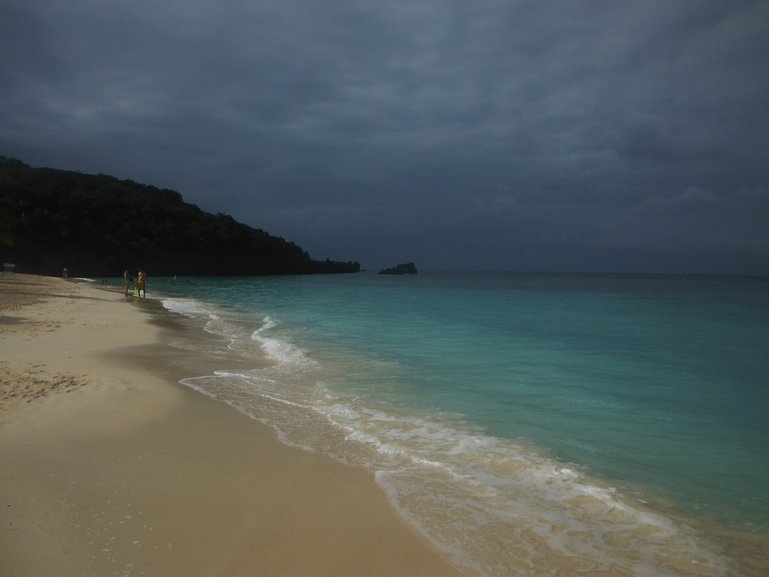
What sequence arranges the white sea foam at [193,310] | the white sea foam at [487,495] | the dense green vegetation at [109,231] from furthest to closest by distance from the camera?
1. the dense green vegetation at [109,231]
2. the white sea foam at [193,310]
3. the white sea foam at [487,495]

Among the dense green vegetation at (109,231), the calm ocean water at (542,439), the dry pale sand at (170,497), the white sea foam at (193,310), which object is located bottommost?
the white sea foam at (193,310)

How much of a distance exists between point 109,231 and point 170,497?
340ft

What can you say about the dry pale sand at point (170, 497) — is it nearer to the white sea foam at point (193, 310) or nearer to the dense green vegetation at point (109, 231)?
the white sea foam at point (193, 310)

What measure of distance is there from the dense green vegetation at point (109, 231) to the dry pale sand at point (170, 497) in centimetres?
6795

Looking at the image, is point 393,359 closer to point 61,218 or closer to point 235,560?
point 235,560

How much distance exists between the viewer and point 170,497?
394 centimetres

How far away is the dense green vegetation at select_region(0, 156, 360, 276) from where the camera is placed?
7956 cm

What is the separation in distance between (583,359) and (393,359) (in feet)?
19.4

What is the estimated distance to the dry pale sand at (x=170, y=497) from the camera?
3.12 metres

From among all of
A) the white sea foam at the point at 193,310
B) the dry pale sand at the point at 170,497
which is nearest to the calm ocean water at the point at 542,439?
the dry pale sand at the point at 170,497

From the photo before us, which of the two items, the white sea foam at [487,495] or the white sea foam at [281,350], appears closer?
the white sea foam at [487,495]

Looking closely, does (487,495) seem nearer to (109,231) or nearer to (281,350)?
(281,350)

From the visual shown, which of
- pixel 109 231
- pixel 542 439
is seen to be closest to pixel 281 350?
pixel 542 439

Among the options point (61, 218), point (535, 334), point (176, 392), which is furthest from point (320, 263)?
point (176, 392)
